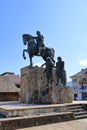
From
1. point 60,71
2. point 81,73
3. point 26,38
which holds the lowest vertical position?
point 60,71

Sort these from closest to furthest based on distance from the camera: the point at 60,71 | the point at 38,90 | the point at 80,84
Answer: the point at 38,90
the point at 60,71
the point at 80,84

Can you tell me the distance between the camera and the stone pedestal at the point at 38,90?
14.0 m

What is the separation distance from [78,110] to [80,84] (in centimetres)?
3936

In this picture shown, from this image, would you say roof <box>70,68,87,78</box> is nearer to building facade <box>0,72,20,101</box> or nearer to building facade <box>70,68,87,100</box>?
building facade <box>70,68,87,100</box>

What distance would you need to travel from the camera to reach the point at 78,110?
11.2m

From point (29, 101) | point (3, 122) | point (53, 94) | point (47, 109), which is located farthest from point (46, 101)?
point (3, 122)

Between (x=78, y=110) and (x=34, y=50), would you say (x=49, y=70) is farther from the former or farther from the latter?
(x=78, y=110)

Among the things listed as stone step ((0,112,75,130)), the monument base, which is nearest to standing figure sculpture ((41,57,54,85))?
the monument base

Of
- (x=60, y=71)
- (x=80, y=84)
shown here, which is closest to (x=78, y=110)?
(x=60, y=71)

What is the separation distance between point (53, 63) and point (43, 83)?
1891mm

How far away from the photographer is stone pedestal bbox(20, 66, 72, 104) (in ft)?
45.8

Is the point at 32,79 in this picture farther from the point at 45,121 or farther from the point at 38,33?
the point at 45,121

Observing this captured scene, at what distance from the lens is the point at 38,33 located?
16.2 metres

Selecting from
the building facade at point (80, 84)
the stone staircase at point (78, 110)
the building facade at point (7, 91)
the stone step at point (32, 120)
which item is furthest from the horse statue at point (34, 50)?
the building facade at point (80, 84)
